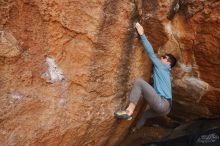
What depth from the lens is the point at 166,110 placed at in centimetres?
589

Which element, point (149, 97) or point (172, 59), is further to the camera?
point (172, 59)

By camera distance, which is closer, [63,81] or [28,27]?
[28,27]

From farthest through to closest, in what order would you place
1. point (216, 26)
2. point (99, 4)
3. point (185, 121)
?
1. point (185, 121)
2. point (216, 26)
3. point (99, 4)

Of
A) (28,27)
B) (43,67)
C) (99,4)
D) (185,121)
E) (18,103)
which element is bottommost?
(185,121)

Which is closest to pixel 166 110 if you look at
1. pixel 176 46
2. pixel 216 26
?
pixel 176 46

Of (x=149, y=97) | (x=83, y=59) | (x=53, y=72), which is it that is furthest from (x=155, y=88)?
(x=53, y=72)

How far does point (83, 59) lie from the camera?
5.34m

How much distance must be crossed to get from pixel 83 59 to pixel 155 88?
45.7 inches

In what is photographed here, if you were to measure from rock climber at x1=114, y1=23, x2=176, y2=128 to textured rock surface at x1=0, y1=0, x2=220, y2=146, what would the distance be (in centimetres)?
15

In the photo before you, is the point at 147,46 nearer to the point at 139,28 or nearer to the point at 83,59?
the point at 139,28

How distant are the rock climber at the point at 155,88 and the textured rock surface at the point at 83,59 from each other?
0.49 feet

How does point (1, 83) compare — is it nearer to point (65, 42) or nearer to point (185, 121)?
point (65, 42)

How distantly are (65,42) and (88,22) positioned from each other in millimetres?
375

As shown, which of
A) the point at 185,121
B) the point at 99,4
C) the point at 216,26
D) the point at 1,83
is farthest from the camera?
the point at 185,121
